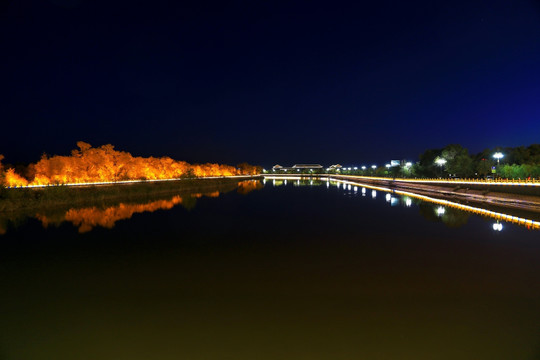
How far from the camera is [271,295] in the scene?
25.7 ft

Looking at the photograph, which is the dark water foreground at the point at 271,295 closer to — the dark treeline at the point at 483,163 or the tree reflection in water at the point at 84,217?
the tree reflection in water at the point at 84,217

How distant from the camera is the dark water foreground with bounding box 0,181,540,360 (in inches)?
221

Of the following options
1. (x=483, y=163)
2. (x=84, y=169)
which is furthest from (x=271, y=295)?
(x=483, y=163)

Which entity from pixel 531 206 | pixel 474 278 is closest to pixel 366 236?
pixel 474 278

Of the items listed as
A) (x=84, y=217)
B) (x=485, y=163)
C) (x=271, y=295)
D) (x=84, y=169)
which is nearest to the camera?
(x=271, y=295)

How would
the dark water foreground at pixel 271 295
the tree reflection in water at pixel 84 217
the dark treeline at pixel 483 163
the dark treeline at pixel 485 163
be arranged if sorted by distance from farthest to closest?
the dark treeline at pixel 483 163, the dark treeline at pixel 485 163, the tree reflection in water at pixel 84 217, the dark water foreground at pixel 271 295

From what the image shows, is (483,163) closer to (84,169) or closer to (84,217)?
(84,217)

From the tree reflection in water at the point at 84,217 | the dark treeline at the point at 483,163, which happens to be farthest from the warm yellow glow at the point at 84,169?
the dark treeline at the point at 483,163

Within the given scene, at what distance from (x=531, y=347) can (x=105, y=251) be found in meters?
13.0

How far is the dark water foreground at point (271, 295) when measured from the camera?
562cm

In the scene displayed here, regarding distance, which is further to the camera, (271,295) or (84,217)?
(84,217)

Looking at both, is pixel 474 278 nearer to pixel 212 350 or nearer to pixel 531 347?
pixel 531 347

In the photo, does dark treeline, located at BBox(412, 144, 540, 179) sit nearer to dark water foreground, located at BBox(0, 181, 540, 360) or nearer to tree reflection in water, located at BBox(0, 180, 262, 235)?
dark water foreground, located at BBox(0, 181, 540, 360)

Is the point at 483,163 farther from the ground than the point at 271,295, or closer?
farther from the ground
